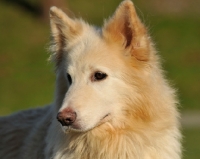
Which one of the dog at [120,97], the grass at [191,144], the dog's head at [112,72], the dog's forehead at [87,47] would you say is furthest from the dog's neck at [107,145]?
the grass at [191,144]

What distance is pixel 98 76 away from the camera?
665 centimetres

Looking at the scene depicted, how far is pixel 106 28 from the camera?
22.5 feet

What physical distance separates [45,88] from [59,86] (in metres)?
16.6

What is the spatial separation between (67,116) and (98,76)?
2.24ft

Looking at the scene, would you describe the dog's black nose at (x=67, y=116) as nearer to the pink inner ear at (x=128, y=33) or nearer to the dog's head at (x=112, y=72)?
the dog's head at (x=112, y=72)

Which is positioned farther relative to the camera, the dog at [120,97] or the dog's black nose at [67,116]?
the dog at [120,97]

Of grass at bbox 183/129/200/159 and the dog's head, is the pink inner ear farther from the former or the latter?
grass at bbox 183/129/200/159

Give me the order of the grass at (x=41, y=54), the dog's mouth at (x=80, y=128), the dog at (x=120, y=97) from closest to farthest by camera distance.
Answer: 1. the dog's mouth at (x=80, y=128)
2. the dog at (x=120, y=97)
3. the grass at (x=41, y=54)

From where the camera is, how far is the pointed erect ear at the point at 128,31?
6578 mm

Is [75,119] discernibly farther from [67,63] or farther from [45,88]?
[45,88]

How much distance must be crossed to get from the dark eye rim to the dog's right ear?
671mm

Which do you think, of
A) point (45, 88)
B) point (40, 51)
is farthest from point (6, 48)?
point (45, 88)

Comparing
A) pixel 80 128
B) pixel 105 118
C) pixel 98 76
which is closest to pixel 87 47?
pixel 98 76

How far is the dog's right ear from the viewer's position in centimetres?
705
